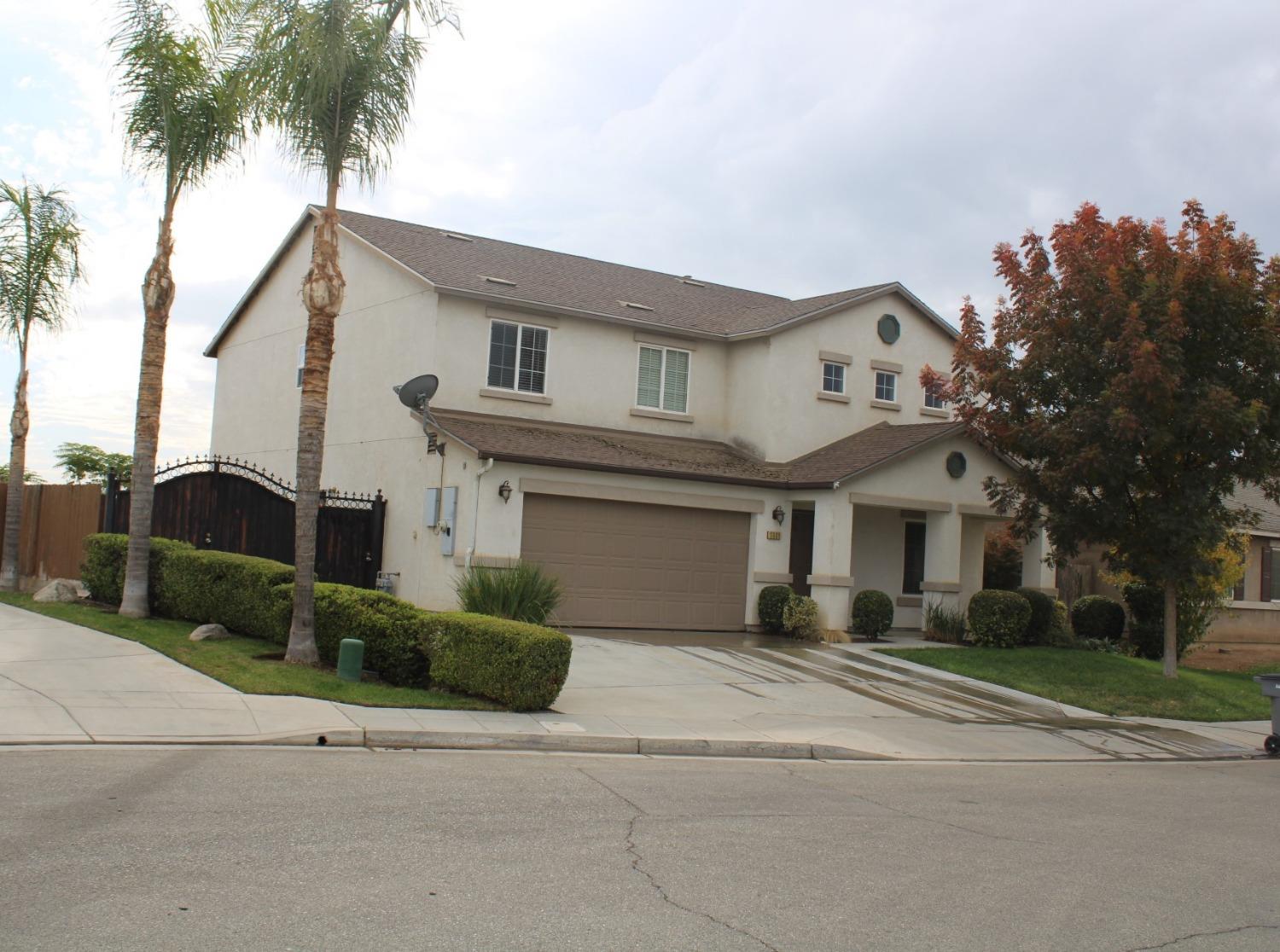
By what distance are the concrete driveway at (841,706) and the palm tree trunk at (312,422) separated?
3.17m

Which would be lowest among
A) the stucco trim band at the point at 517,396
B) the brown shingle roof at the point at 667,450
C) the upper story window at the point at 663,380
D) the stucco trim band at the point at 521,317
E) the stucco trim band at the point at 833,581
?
the stucco trim band at the point at 833,581

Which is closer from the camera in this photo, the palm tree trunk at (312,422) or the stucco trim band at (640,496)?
the palm tree trunk at (312,422)

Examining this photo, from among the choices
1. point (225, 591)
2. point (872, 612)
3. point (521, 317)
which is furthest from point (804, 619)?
point (225, 591)

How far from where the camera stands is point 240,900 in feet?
18.1

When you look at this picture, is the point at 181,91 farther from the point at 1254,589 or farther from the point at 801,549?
the point at 1254,589

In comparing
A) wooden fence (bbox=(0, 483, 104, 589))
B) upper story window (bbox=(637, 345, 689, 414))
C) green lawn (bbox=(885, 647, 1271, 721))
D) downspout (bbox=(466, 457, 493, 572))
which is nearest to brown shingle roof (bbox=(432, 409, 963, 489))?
downspout (bbox=(466, 457, 493, 572))

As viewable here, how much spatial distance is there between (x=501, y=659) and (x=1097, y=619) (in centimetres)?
1680

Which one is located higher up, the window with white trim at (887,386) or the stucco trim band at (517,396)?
the window with white trim at (887,386)

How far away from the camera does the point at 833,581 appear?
2145 centimetres

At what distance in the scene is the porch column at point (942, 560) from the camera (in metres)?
22.6

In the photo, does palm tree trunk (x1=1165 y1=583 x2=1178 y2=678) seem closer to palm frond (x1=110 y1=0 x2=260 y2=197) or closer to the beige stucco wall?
the beige stucco wall

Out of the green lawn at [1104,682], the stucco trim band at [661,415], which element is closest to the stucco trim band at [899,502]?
the green lawn at [1104,682]

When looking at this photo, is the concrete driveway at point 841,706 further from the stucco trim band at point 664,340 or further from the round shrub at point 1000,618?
the stucco trim band at point 664,340

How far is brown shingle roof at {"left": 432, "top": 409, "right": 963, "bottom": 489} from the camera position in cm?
2009
